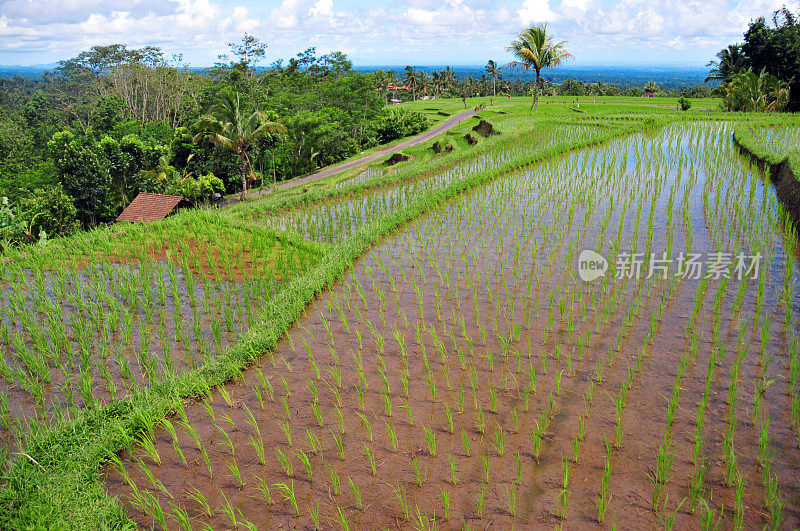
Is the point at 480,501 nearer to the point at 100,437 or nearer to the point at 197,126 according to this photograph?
the point at 100,437

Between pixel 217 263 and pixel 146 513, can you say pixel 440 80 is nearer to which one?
pixel 217 263

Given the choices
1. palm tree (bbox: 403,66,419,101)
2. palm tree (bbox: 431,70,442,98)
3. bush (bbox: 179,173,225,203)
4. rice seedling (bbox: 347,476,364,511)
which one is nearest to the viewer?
rice seedling (bbox: 347,476,364,511)

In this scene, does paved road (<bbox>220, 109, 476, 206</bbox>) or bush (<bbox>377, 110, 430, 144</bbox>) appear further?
bush (<bbox>377, 110, 430, 144</bbox>)

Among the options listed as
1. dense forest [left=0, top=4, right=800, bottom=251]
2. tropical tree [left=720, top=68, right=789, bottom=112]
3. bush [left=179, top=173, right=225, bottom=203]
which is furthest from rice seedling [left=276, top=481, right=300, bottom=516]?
tropical tree [left=720, top=68, right=789, bottom=112]

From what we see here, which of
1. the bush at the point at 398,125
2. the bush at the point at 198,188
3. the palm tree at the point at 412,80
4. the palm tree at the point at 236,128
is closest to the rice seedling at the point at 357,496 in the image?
the palm tree at the point at 236,128

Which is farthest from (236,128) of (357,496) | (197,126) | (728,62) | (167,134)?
(728,62)

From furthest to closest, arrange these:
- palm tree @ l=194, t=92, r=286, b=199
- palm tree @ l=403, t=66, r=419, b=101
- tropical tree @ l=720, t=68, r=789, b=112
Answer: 1. palm tree @ l=403, t=66, r=419, b=101
2. tropical tree @ l=720, t=68, r=789, b=112
3. palm tree @ l=194, t=92, r=286, b=199

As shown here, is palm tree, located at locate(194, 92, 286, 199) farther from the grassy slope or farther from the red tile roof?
the grassy slope

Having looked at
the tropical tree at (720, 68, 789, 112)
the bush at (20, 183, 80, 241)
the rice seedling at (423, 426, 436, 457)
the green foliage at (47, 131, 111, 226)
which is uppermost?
the tropical tree at (720, 68, 789, 112)
